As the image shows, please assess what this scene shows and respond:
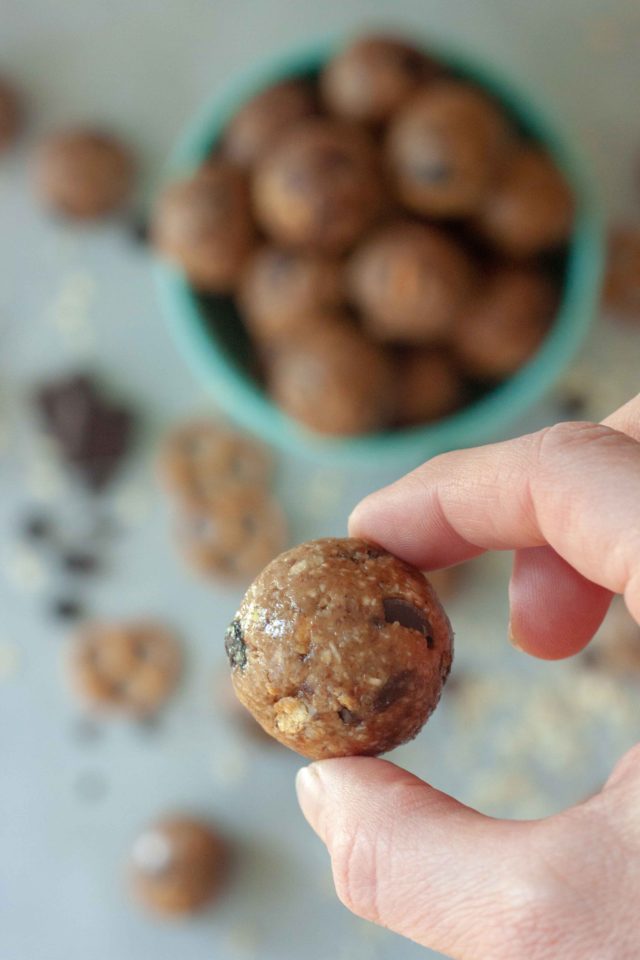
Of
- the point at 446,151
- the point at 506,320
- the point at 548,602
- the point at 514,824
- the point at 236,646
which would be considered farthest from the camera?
the point at 506,320

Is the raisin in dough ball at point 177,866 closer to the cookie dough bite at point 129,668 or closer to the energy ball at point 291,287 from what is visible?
the cookie dough bite at point 129,668

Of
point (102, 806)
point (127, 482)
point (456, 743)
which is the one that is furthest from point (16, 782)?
point (456, 743)

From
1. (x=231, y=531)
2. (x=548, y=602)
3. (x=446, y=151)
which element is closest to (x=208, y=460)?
(x=231, y=531)

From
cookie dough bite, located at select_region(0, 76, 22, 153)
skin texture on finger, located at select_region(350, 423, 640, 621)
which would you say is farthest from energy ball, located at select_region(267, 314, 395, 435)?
cookie dough bite, located at select_region(0, 76, 22, 153)

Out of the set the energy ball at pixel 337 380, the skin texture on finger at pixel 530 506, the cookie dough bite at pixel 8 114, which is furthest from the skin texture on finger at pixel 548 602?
the cookie dough bite at pixel 8 114

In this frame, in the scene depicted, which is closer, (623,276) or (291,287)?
(291,287)

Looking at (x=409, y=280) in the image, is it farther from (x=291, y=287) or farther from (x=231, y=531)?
(x=231, y=531)
